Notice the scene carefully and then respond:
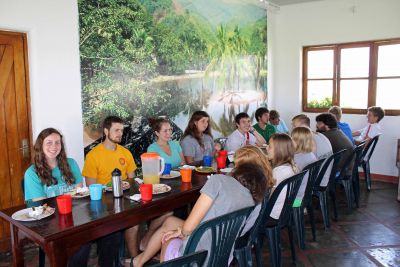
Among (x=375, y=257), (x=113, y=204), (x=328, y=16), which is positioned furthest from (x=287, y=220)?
(x=328, y=16)

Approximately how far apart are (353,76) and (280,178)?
4129 mm

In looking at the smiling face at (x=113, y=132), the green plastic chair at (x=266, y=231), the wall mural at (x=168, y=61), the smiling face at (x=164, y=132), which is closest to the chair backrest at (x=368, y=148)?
the wall mural at (x=168, y=61)

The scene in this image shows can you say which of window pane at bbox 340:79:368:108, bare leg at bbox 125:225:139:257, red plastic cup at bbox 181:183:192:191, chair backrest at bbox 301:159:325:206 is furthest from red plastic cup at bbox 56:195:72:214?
window pane at bbox 340:79:368:108

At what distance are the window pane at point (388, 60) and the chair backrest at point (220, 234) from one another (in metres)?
4.90

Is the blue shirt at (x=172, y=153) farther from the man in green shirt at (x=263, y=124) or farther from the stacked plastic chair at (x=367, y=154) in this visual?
the stacked plastic chair at (x=367, y=154)

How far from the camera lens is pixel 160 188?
2465 millimetres

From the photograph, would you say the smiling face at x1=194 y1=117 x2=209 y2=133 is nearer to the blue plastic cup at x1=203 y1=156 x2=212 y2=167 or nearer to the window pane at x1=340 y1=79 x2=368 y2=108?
the blue plastic cup at x1=203 y1=156 x2=212 y2=167

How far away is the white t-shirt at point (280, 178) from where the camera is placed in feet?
8.68

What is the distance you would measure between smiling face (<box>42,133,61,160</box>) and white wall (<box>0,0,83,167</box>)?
0.95 metres

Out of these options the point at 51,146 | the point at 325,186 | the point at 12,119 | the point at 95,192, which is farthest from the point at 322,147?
the point at 12,119

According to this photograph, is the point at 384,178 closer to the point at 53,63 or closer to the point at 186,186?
the point at 186,186

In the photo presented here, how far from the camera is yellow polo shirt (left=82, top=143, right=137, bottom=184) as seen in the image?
2.88 meters

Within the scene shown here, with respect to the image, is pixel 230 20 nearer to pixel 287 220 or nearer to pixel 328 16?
pixel 328 16

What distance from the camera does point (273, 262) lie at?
2.72m
